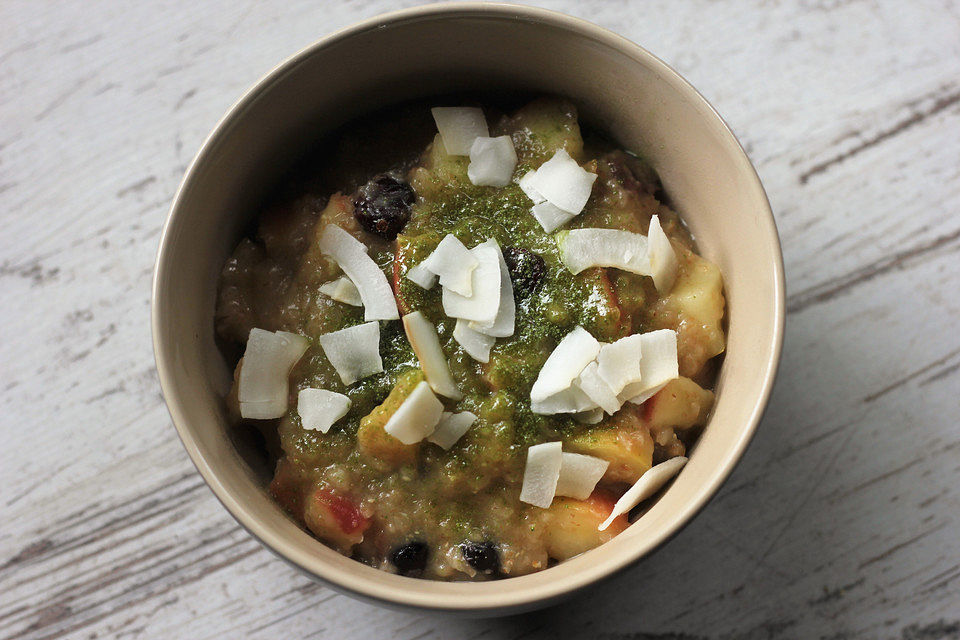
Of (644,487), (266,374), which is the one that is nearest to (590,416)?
(644,487)

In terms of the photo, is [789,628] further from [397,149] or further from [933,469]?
[397,149]

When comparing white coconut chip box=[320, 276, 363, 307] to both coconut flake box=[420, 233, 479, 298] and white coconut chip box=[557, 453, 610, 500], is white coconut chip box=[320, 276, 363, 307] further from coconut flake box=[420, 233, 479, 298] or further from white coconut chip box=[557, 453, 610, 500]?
white coconut chip box=[557, 453, 610, 500]

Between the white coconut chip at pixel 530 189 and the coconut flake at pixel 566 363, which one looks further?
the white coconut chip at pixel 530 189

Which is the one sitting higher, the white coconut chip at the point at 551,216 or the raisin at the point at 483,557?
the white coconut chip at the point at 551,216

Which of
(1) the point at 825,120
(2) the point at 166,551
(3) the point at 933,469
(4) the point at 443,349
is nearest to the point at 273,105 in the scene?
(4) the point at 443,349

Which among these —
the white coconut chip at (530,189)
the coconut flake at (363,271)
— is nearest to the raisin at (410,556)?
the coconut flake at (363,271)

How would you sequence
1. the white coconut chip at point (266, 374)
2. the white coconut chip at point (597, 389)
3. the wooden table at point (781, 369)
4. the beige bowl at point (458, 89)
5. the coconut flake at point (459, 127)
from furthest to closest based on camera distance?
the wooden table at point (781, 369)
the coconut flake at point (459, 127)
the white coconut chip at point (266, 374)
the white coconut chip at point (597, 389)
the beige bowl at point (458, 89)

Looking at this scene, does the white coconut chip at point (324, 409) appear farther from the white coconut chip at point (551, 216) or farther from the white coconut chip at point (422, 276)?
the white coconut chip at point (551, 216)
